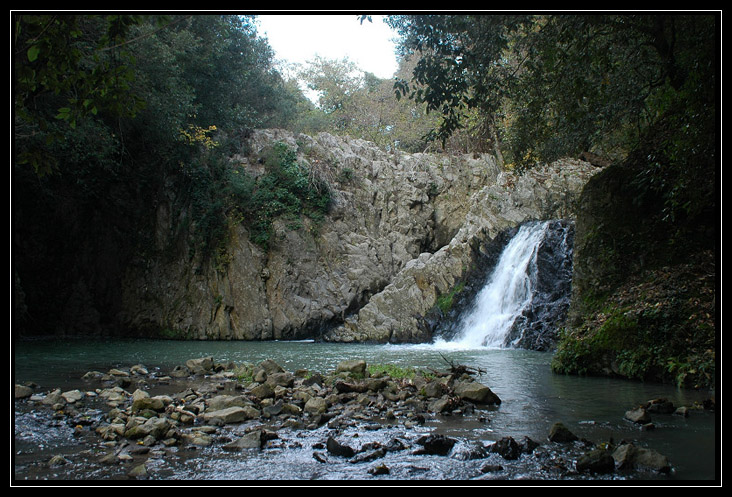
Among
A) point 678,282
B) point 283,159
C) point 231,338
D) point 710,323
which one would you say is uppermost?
point 283,159

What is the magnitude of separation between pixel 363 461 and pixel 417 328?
517 inches

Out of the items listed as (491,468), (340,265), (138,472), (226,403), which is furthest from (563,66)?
(340,265)

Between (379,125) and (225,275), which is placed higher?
(379,125)

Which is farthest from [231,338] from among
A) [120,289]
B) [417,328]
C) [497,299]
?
[497,299]

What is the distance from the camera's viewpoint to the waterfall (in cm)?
1394

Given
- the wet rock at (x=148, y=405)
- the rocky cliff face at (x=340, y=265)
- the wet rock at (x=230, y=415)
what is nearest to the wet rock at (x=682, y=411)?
the wet rock at (x=230, y=415)

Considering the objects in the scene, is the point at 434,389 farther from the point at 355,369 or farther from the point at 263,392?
the point at 263,392

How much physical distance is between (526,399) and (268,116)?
2127 cm

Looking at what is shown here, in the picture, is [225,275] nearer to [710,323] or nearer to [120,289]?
[120,289]

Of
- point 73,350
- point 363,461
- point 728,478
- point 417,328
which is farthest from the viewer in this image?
point 417,328

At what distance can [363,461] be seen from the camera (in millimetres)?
3715

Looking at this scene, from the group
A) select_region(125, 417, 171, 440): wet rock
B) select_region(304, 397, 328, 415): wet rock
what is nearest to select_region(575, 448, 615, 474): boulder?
select_region(304, 397, 328, 415): wet rock

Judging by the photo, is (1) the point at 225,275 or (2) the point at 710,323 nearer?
(2) the point at 710,323

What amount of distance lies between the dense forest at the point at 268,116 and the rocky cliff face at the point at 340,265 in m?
1.00
